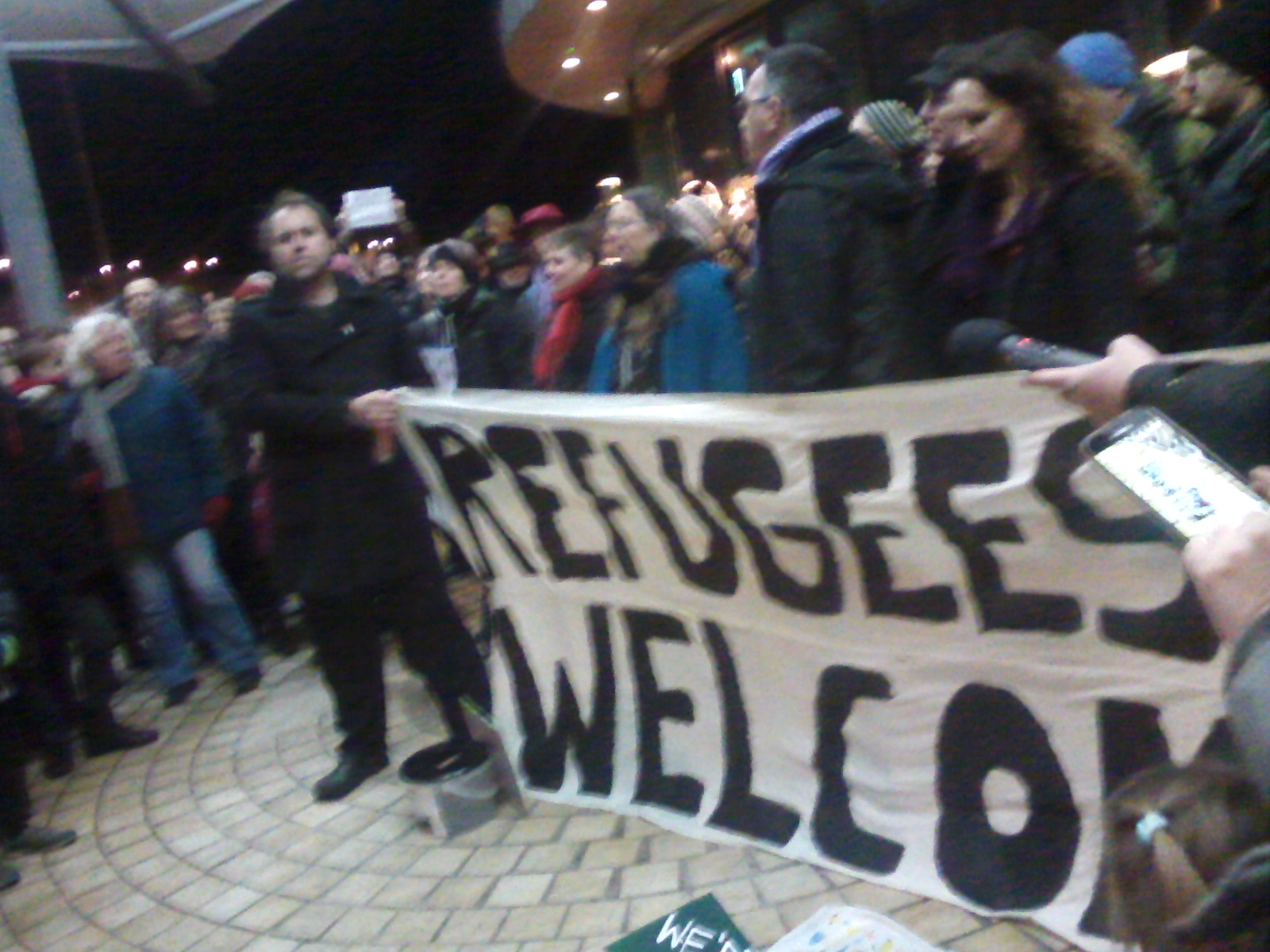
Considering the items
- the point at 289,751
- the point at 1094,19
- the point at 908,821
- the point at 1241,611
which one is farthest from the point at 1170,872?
the point at 1094,19

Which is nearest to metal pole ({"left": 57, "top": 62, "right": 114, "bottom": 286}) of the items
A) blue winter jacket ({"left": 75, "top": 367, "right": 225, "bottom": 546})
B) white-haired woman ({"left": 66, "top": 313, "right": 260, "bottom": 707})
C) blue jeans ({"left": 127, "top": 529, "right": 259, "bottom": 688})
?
white-haired woman ({"left": 66, "top": 313, "right": 260, "bottom": 707})

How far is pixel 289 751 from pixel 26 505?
1.47 meters

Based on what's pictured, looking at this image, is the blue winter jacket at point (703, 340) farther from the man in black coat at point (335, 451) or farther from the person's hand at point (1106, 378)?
the person's hand at point (1106, 378)

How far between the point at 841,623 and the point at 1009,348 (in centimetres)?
104

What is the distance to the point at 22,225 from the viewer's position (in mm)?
9695

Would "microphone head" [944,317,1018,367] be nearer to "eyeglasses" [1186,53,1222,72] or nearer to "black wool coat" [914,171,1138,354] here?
"black wool coat" [914,171,1138,354]

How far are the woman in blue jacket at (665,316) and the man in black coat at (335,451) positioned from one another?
31.3 inches

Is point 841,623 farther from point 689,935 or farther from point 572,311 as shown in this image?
point 572,311

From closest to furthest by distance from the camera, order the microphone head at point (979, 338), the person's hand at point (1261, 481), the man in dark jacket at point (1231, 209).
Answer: the person's hand at point (1261, 481) → the microphone head at point (979, 338) → the man in dark jacket at point (1231, 209)

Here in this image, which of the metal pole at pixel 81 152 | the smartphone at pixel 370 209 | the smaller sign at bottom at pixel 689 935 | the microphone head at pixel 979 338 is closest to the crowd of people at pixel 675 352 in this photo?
the microphone head at pixel 979 338

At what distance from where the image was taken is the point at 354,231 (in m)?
8.77

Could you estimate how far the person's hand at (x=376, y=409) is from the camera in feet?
12.8

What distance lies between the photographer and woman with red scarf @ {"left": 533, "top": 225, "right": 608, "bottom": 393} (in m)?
4.78

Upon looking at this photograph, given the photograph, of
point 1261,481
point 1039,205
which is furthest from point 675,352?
point 1261,481
